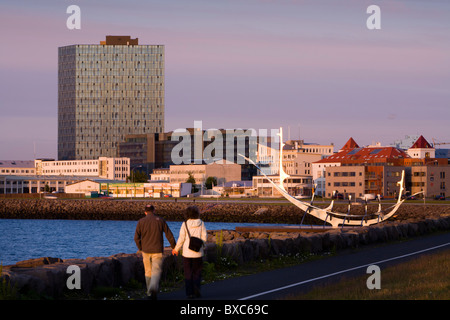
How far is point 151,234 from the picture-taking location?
1869 centimetres

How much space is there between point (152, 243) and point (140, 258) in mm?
3439

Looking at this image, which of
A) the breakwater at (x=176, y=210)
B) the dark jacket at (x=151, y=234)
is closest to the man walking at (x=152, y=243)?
the dark jacket at (x=151, y=234)

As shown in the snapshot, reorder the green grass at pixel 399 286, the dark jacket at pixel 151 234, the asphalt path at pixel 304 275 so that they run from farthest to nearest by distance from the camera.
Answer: the asphalt path at pixel 304 275, the dark jacket at pixel 151 234, the green grass at pixel 399 286

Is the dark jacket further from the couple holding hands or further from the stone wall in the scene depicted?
the stone wall

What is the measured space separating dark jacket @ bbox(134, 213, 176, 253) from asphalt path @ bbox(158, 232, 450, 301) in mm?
1527

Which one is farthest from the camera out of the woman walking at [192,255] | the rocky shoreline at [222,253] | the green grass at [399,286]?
the woman walking at [192,255]

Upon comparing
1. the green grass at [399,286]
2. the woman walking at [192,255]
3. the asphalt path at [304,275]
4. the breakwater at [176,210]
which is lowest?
the breakwater at [176,210]

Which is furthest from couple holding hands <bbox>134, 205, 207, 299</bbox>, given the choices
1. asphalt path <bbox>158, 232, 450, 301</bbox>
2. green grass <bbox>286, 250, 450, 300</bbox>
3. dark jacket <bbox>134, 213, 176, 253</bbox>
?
green grass <bbox>286, 250, 450, 300</bbox>

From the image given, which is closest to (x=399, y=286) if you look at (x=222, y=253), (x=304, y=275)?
(x=304, y=275)

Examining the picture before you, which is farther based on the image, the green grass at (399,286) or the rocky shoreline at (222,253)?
the rocky shoreline at (222,253)

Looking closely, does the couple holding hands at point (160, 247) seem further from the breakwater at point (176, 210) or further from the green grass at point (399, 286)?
the breakwater at point (176, 210)

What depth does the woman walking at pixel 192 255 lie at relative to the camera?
61.7ft

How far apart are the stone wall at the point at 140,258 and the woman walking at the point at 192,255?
2533 millimetres
